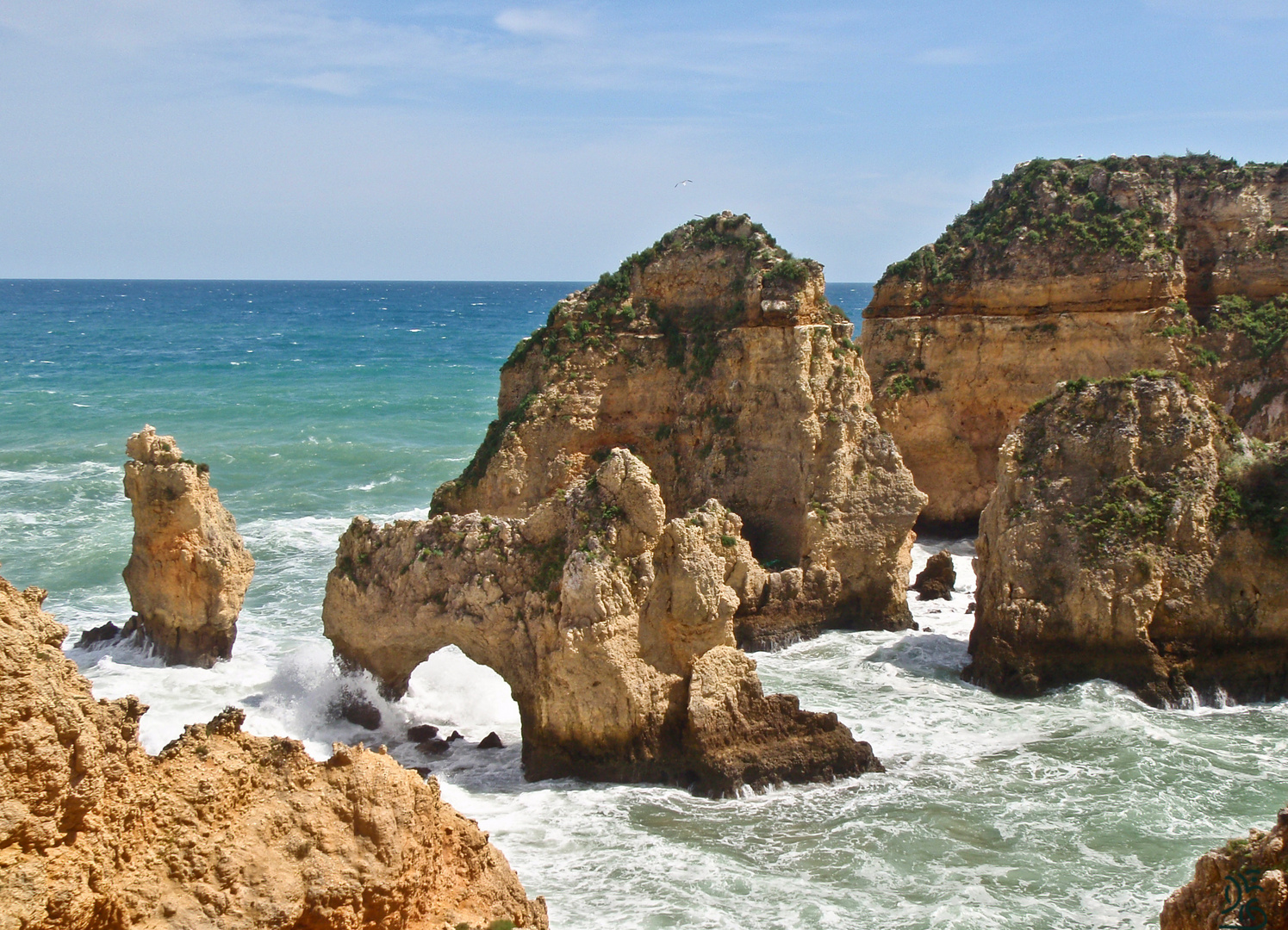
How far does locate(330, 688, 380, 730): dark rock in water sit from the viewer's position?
1909cm

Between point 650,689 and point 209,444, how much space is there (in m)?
37.4

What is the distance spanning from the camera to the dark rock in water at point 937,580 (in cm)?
2794

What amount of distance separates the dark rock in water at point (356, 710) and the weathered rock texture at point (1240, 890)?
12.8 meters

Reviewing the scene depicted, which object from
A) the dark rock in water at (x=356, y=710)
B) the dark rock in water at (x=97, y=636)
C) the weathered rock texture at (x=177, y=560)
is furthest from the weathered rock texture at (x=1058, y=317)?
the dark rock in water at (x=97, y=636)

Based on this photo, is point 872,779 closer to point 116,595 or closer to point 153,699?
point 153,699

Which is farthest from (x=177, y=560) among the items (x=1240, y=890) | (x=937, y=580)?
(x=1240, y=890)

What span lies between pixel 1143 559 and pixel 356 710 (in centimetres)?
1404

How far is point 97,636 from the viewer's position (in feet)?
77.1

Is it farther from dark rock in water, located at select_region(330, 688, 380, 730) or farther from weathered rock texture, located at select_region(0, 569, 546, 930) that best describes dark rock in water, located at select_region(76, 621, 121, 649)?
weathered rock texture, located at select_region(0, 569, 546, 930)

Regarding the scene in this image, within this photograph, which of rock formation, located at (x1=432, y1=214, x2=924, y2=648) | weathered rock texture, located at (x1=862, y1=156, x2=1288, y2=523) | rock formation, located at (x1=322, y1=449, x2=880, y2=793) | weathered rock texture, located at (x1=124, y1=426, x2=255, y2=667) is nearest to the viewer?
rock formation, located at (x1=322, y1=449, x2=880, y2=793)

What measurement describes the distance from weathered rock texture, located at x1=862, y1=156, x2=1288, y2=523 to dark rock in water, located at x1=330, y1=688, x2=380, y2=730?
19.7 m

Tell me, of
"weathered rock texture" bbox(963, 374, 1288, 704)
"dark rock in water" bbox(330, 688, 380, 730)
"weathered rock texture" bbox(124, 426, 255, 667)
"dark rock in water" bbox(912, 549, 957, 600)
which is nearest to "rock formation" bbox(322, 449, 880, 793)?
"dark rock in water" bbox(330, 688, 380, 730)

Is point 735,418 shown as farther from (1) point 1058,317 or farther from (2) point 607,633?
(1) point 1058,317

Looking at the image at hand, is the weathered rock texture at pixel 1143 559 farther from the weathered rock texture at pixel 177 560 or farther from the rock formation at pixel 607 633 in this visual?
the weathered rock texture at pixel 177 560
